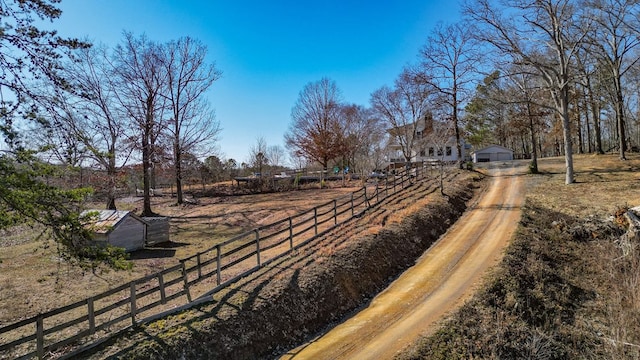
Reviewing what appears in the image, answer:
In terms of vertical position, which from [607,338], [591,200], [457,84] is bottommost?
[607,338]

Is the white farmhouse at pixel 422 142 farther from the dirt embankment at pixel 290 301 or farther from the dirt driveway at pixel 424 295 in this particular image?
the dirt embankment at pixel 290 301

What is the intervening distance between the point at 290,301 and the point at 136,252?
33.5ft

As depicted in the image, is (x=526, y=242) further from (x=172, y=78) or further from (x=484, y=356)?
(x=172, y=78)

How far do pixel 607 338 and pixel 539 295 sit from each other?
1.95 metres

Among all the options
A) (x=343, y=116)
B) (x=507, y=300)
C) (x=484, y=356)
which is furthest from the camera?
(x=343, y=116)

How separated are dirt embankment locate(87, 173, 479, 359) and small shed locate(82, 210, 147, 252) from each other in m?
8.31

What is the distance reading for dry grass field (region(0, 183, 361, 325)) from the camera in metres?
10.7

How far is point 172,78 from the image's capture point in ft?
94.7

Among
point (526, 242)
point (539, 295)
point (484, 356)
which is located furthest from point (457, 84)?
point (484, 356)

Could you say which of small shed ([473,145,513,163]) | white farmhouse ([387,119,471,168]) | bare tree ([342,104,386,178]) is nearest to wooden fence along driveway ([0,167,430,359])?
white farmhouse ([387,119,471,168])

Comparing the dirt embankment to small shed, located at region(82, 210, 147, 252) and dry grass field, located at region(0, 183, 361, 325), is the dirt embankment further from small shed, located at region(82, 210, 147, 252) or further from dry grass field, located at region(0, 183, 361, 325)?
small shed, located at region(82, 210, 147, 252)

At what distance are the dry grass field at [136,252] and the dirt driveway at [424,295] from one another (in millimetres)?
6054

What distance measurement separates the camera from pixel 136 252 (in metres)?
16.7

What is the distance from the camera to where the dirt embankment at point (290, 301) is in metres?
8.12
